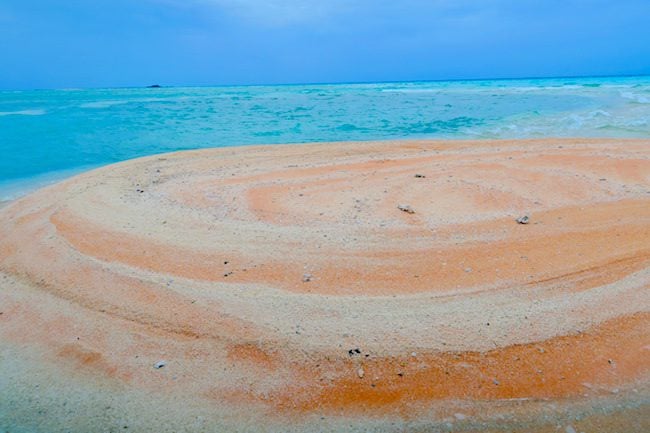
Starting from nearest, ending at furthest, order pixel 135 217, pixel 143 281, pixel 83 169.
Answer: pixel 143 281 → pixel 135 217 → pixel 83 169

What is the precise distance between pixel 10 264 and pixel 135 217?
1.44 metres

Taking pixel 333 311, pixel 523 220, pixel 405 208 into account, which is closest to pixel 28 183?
pixel 405 208

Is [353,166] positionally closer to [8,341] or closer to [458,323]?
[458,323]

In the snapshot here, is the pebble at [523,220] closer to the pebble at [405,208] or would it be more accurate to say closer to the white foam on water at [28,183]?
the pebble at [405,208]

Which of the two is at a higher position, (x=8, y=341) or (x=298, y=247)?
(x=298, y=247)

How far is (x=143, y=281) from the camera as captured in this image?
12.6 feet

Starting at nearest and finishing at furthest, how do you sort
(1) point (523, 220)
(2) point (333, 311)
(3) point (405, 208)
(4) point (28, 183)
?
(2) point (333, 311)
(1) point (523, 220)
(3) point (405, 208)
(4) point (28, 183)

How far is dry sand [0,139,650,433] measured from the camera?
2.54 metres

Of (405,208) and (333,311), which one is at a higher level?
(405,208)

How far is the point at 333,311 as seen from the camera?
11.0 ft

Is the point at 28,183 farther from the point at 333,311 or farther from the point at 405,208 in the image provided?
the point at 333,311

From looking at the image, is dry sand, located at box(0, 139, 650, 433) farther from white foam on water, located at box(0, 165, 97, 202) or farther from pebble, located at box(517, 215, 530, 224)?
white foam on water, located at box(0, 165, 97, 202)

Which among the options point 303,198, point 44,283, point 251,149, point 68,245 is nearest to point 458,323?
point 303,198

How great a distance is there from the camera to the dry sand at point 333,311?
8.35 ft
